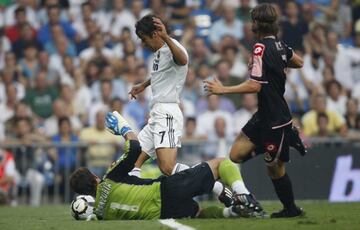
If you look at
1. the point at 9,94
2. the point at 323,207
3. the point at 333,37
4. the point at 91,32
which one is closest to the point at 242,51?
the point at 333,37

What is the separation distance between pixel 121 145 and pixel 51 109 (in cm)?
248

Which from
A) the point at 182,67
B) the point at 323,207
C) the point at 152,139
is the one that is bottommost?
the point at 323,207

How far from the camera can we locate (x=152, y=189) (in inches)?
419

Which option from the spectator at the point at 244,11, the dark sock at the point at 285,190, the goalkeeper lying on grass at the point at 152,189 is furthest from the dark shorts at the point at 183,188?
the spectator at the point at 244,11

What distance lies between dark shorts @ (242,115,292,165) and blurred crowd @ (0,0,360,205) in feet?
20.8

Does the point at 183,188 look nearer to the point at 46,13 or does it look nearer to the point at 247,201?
the point at 247,201

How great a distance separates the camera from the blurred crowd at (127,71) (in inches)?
712

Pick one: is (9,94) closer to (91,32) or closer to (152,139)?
(91,32)

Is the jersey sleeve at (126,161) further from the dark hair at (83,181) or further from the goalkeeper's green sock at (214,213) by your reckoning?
the goalkeeper's green sock at (214,213)

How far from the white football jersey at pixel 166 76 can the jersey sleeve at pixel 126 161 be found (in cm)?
169

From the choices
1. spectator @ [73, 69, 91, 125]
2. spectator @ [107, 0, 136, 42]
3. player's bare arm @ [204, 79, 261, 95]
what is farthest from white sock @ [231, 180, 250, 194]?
spectator @ [107, 0, 136, 42]

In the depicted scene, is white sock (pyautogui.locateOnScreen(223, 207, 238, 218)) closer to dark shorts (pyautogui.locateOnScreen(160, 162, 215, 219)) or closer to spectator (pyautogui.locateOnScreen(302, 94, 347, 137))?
dark shorts (pyautogui.locateOnScreen(160, 162, 215, 219))

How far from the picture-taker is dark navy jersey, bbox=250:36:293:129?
10789mm

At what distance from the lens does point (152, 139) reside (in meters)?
12.3
